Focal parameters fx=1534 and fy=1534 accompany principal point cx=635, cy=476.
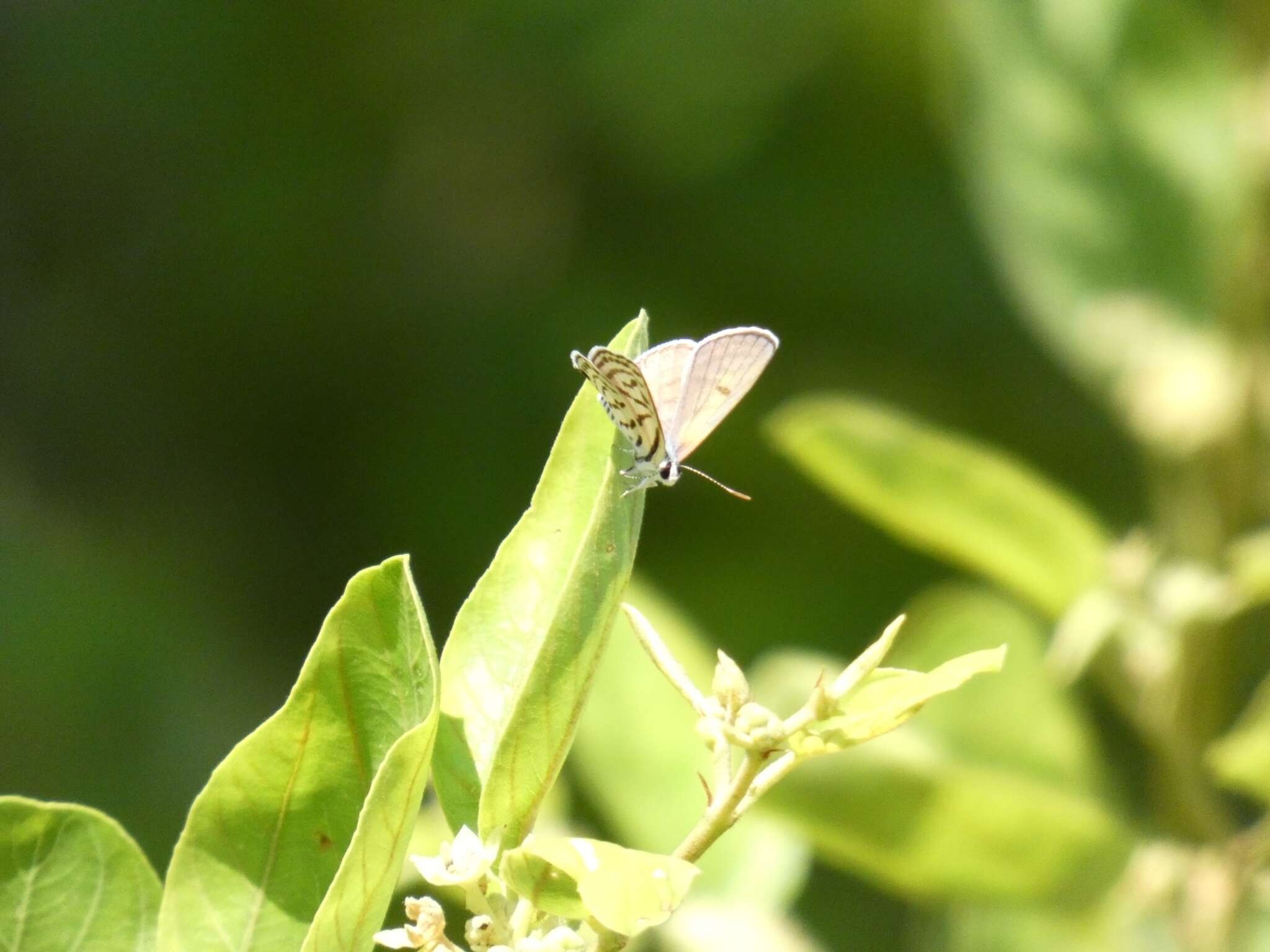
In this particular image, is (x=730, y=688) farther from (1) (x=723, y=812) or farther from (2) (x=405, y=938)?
(2) (x=405, y=938)

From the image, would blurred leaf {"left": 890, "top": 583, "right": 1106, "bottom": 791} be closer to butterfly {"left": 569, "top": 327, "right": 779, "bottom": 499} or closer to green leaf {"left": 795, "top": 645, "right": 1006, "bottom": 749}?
butterfly {"left": 569, "top": 327, "right": 779, "bottom": 499}

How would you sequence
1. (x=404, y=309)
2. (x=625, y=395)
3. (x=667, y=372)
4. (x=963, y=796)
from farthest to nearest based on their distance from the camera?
1. (x=404, y=309)
2. (x=963, y=796)
3. (x=667, y=372)
4. (x=625, y=395)

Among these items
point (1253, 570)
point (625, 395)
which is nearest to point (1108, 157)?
point (1253, 570)

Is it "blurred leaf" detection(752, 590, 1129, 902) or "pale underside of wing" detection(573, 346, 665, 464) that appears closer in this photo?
"pale underside of wing" detection(573, 346, 665, 464)

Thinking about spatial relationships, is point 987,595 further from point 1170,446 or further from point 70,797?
point 70,797

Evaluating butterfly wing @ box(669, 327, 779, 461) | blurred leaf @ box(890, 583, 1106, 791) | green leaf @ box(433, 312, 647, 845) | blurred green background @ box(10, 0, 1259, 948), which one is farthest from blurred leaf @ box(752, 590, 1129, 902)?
blurred green background @ box(10, 0, 1259, 948)

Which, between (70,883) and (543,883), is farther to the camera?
(70,883)

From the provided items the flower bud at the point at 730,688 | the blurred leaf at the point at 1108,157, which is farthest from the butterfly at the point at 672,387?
the blurred leaf at the point at 1108,157
